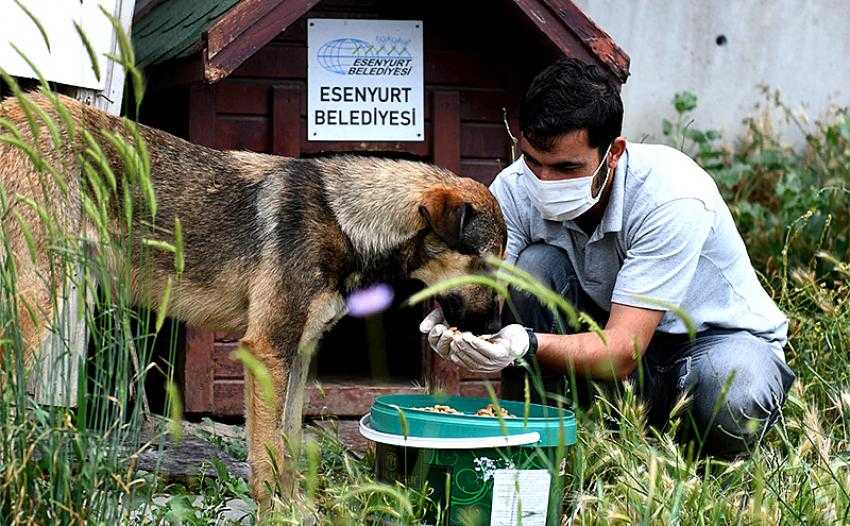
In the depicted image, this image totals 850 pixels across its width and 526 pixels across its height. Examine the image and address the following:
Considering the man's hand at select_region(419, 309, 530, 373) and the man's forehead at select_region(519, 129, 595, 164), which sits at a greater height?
the man's forehead at select_region(519, 129, 595, 164)

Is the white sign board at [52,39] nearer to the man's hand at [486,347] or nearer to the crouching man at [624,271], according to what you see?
the crouching man at [624,271]

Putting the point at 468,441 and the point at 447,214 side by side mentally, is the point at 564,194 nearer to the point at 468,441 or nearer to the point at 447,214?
the point at 447,214

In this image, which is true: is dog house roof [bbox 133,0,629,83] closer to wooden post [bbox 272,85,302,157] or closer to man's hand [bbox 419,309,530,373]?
wooden post [bbox 272,85,302,157]

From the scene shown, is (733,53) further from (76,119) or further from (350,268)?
(76,119)

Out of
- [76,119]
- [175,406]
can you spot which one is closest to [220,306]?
[76,119]

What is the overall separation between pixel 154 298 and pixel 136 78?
2267mm

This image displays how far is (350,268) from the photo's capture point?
5105mm

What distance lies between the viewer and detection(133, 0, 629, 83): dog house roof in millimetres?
5434

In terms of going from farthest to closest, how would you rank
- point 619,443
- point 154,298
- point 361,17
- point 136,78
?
point 361,17 → point 154,298 → point 619,443 → point 136,78

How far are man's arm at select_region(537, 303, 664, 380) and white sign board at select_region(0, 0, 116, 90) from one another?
2.58 meters

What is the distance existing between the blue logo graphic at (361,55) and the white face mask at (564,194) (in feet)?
5.72

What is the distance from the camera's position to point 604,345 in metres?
4.40

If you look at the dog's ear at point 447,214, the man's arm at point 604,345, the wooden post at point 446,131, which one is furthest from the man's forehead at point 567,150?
the wooden post at point 446,131

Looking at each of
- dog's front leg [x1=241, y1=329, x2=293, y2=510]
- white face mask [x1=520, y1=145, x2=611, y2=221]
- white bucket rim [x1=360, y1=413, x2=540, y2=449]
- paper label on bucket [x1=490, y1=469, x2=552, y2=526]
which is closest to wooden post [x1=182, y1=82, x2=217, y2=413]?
dog's front leg [x1=241, y1=329, x2=293, y2=510]
